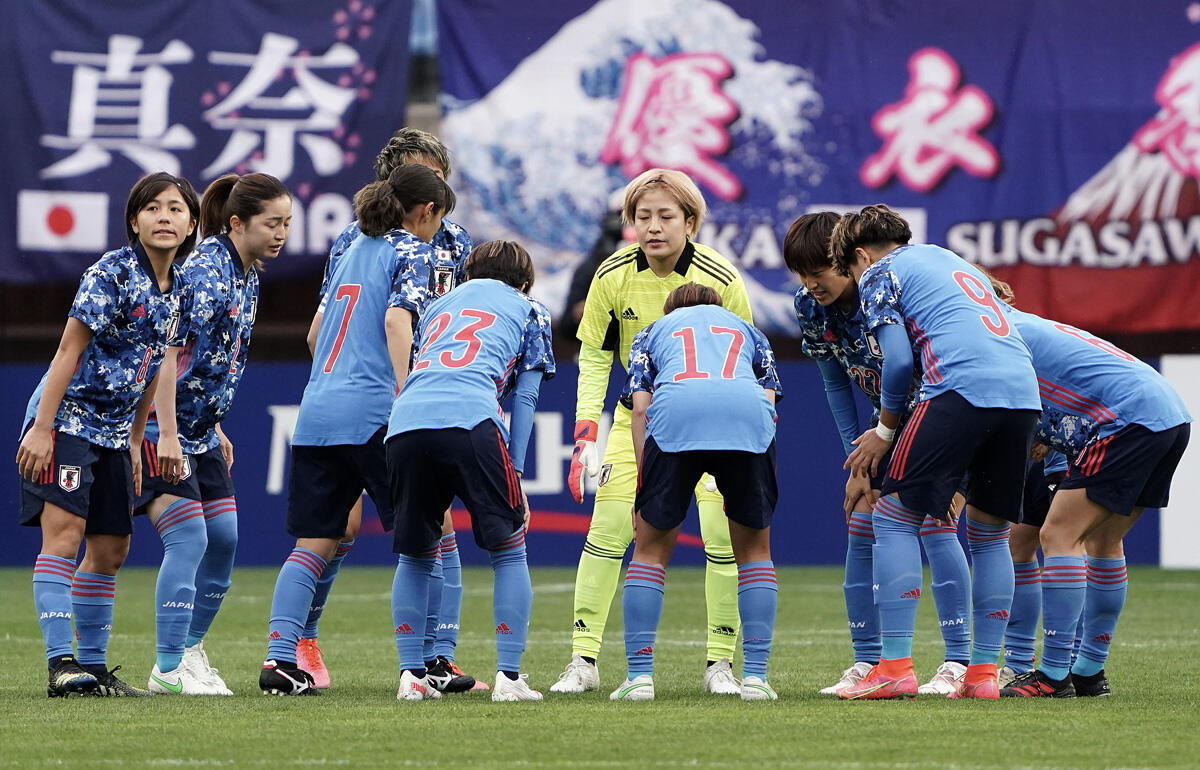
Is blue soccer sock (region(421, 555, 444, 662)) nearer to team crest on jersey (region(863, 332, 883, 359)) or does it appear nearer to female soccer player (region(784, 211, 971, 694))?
female soccer player (region(784, 211, 971, 694))

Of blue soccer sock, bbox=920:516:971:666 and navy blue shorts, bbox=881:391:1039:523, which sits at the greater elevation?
navy blue shorts, bbox=881:391:1039:523

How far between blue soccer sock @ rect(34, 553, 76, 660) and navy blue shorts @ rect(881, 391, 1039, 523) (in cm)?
293

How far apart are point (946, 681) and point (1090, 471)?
2.99 ft

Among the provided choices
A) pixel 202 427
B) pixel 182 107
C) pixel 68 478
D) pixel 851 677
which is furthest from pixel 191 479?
pixel 182 107

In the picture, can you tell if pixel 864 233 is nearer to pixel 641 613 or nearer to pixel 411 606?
pixel 641 613

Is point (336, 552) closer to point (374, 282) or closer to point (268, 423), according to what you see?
point (374, 282)

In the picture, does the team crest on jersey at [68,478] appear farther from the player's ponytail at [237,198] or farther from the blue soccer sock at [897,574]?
the blue soccer sock at [897,574]

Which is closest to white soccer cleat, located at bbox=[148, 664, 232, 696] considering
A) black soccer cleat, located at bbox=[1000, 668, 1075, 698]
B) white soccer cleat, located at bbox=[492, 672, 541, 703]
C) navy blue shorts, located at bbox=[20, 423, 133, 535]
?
Result: navy blue shorts, located at bbox=[20, 423, 133, 535]

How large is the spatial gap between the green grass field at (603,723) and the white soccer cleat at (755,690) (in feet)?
0.24

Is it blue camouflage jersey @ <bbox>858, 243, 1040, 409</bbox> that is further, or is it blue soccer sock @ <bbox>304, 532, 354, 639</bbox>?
blue soccer sock @ <bbox>304, 532, 354, 639</bbox>

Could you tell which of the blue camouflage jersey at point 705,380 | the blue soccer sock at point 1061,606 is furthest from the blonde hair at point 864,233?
the blue soccer sock at point 1061,606

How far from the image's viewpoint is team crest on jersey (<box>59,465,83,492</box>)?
19.8ft

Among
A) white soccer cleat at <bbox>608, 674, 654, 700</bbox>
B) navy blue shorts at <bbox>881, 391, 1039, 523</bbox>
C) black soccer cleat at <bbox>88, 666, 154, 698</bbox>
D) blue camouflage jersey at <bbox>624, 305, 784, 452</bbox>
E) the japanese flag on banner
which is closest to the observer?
navy blue shorts at <bbox>881, 391, 1039, 523</bbox>

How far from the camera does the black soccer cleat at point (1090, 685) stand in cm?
625
